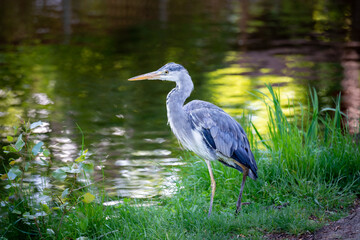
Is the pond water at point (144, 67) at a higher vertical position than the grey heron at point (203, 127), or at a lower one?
lower

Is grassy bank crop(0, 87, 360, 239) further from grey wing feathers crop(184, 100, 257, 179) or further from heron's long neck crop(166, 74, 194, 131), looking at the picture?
heron's long neck crop(166, 74, 194, 131)

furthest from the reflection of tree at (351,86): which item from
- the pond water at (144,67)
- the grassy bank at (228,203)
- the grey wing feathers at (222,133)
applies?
the grey wing feathers at (222,133)

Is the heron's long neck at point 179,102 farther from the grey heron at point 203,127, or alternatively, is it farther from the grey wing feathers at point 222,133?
the grey wing feathers at point 222,133

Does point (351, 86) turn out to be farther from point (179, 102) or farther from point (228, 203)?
point (179, 102)

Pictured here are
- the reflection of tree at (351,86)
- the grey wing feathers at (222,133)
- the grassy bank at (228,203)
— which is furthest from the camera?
the reflection of tree at (351,86)

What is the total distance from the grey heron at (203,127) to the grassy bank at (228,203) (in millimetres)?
421

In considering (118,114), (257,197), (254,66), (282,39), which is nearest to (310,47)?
(282,39)

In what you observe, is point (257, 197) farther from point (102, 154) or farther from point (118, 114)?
point (118, 114)

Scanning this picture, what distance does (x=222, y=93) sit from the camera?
11.2 metres

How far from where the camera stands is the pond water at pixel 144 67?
827 cm

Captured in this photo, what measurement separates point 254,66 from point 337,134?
7.22 meters

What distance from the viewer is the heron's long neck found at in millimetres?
5398

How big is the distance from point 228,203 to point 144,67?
7538 millimetres

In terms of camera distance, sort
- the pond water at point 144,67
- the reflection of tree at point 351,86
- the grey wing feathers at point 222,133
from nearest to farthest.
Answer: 1. the grey wing feathers at point 222,133
2. the pond water at point 144,67
3. the reflection of tree at point 351,86
